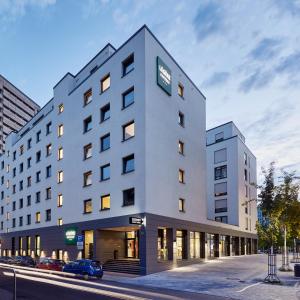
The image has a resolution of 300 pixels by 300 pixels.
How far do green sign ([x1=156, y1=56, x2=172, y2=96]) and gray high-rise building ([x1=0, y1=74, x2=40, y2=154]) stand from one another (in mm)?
94516

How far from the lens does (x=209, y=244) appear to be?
157 feet

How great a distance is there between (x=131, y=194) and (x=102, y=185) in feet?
17.1

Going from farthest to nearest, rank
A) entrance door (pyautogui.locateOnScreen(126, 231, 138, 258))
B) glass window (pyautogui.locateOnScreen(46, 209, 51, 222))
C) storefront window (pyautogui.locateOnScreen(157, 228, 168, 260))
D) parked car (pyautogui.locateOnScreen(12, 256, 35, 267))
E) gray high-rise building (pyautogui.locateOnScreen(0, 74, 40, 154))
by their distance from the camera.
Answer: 1. gray high-rise building (pyautogui.locateOnScreen(0, 74, 40, 154))
2. glass window (pyautogui.locateOnScreen(46, 209, 51, 222))
3. parked car (pyautogui.locateOnScreen(12, 256, 35, 267))
4. entrance door (pyautogui.locateOnScreen(126, 231, 138, 258))
5. storefront window (pyautogui.locateOnScreen(157, 228, 168, 260))

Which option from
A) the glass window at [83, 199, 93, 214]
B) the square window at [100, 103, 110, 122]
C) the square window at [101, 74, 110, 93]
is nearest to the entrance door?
the glass window at [83, 199, 93, 214]

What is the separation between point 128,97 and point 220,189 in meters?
36.8

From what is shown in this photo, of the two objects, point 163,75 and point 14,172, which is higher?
point 163,75

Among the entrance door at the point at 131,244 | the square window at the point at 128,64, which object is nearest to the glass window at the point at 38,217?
the entrance door at the point at 131,244

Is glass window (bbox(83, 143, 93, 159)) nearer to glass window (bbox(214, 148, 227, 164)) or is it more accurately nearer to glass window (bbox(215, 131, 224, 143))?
glass window (bbox(214, 148, 227, 164))

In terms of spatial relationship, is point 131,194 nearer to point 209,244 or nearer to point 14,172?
point 209,244

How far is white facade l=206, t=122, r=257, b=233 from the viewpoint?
64.8 m

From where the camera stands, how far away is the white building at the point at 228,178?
2552 inches

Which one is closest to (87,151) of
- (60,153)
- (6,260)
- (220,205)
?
(60,153)

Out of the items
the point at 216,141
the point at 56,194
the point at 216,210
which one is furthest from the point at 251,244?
the point at 56,194

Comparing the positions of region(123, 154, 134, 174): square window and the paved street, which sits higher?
region(123, 154, 134, 174): square window
